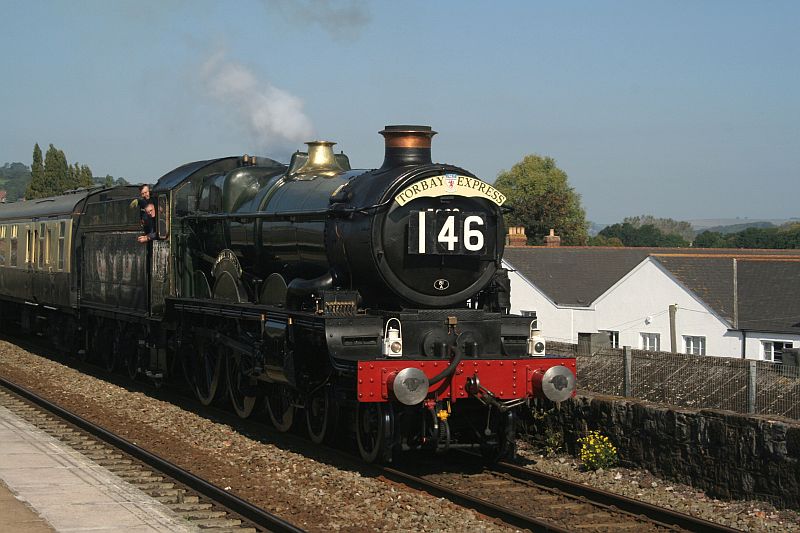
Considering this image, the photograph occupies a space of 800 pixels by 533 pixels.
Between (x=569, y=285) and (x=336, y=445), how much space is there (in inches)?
1343

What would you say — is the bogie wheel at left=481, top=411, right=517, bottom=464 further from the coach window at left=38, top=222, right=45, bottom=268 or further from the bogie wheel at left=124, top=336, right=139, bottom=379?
the coach window at left=38, top=222, right=45, bottom=268

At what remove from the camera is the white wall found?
38.6 m

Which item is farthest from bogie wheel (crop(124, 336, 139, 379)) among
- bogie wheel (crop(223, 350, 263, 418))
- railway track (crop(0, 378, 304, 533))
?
bogie wheel (crop(223, 350, 263, 418))

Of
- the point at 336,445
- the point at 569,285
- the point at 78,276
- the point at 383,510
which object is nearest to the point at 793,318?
the point at 569,285

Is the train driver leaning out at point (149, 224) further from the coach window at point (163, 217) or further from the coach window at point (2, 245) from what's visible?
the coach window at point (2, 245)

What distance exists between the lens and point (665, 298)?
41.3 m

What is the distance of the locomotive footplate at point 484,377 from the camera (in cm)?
1056

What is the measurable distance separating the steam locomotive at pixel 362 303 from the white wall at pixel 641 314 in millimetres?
26484

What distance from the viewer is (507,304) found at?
12.1 meters

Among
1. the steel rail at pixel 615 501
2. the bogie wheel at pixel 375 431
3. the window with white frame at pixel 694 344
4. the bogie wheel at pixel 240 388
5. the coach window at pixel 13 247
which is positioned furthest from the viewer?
the window with white frame at pixel 694 344

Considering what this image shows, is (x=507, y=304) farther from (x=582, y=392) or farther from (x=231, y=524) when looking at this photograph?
(x=231, y=524)

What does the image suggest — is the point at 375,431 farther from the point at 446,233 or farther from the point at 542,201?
the point at 542,201

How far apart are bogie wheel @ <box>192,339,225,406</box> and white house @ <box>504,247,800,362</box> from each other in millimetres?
24627

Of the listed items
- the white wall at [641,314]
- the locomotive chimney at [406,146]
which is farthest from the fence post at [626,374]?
the white wall at [641,314]
